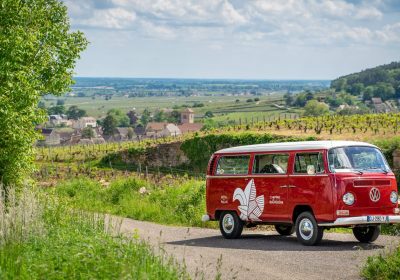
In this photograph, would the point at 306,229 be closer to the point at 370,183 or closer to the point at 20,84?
the point at 370,183

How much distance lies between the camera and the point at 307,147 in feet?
60.8

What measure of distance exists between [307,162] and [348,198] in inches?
56.7

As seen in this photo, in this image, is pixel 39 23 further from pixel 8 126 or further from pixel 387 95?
pixel 387 95

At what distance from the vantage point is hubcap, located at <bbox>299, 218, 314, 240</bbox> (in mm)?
18142

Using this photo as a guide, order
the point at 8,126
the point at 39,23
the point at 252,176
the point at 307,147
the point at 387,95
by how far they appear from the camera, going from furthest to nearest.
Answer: the point at 387,95 < the point at 39,23 < the point at 8,126 < the point at 252,176 < the point at 307,147

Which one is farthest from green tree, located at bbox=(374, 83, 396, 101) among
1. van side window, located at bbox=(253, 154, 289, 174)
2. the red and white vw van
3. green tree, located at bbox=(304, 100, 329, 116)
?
van side window, located at bbox=(253, 154, 289, 174)

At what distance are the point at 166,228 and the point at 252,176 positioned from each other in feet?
14.8

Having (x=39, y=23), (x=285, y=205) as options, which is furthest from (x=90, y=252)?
(x=39, y=23)

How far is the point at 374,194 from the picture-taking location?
17812 millimetres

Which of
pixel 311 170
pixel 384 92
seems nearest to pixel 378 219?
pixel 311 170

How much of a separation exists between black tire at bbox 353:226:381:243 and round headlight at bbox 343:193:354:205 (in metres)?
1.33

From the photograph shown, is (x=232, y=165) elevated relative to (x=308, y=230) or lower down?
elevated

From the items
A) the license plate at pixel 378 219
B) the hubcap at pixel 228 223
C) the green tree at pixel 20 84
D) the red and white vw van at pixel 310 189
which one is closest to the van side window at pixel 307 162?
the red and white vw van at pixel 310 189

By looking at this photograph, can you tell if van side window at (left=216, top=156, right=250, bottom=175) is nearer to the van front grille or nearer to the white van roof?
the white van roof
